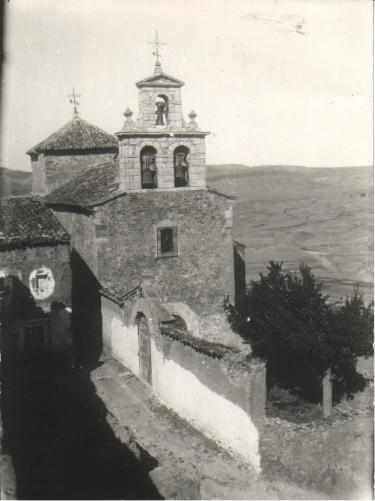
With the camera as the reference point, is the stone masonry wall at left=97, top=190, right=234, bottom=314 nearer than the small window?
Yes

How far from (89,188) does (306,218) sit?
44.5m

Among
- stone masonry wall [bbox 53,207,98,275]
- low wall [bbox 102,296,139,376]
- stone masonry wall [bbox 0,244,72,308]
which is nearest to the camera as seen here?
low wall [bbox 102,296,139,376]

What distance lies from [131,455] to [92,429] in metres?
2.13

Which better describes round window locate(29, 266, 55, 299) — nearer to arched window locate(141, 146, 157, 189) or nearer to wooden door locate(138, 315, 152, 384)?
wooden door locate(138, 315, 152, 384)

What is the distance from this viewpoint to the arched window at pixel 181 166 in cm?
2098

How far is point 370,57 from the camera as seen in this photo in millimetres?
10477

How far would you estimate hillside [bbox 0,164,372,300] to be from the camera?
4556cm

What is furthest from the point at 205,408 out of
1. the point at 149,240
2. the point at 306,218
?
the point at 306,218

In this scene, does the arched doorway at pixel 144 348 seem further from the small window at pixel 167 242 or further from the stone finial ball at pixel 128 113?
the stone finial ball at pixel 128 113

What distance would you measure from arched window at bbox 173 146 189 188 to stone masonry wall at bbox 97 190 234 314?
0.72 m

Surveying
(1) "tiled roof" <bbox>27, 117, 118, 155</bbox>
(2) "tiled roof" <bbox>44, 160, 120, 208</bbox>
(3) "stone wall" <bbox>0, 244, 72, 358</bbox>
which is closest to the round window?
(3) "stone wall" <bbox>0, 244, 72, 358</bbox>

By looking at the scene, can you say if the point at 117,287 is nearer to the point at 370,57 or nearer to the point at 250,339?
the point at 250,339

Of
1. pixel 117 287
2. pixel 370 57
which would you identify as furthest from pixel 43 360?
pixel 370 57

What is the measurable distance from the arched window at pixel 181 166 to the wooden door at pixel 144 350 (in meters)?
6.55
